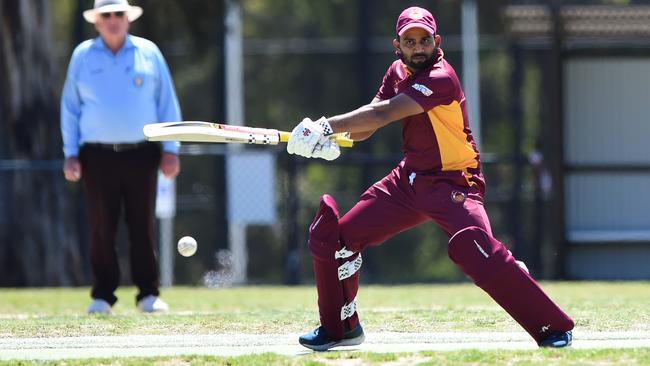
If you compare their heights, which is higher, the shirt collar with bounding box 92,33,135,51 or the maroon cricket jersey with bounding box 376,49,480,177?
the shirt collar with bounding box 92,33,135,51

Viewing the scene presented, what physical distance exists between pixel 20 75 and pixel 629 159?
8.36m

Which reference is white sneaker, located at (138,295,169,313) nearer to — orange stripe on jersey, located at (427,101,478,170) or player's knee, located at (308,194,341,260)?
player's knee, located at (308,194,341,260)

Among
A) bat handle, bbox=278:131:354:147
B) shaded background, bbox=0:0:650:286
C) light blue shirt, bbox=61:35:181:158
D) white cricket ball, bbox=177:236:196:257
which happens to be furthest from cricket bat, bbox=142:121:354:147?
shaded background, bbox=0:0:650:286

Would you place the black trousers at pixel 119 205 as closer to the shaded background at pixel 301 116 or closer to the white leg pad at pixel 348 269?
the white leg pad at pixel 348 269

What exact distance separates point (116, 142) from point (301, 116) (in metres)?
12.6

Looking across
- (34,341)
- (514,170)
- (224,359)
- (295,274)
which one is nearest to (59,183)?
(295,274)

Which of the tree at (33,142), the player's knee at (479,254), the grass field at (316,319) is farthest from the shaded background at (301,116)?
the player's knee at (479,254)

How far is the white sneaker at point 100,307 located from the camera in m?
9.98

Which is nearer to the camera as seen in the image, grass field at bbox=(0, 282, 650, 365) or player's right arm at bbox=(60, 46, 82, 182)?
grass field at bbox=(0, 282, 650, 365)

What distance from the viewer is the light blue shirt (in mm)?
9977

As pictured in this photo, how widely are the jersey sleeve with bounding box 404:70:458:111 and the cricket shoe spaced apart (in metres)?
1.35

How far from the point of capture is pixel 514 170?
1838 centimetres

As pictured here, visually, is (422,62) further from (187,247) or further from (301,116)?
(301,116)

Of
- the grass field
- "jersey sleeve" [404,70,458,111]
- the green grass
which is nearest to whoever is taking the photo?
the green grass
